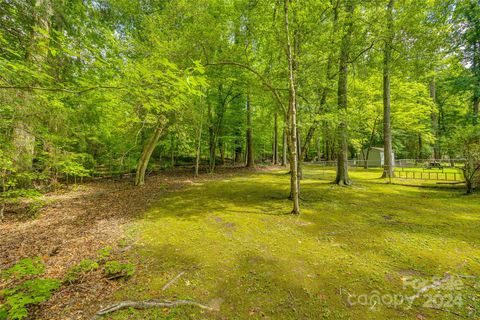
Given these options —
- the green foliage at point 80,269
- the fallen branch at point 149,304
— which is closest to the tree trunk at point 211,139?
the green foliage at point 80,269

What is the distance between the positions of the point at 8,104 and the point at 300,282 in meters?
5.18

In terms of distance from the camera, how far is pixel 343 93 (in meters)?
8.99

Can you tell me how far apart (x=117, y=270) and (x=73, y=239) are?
6.56ft

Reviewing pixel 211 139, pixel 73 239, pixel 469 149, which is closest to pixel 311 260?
pixel 73 239

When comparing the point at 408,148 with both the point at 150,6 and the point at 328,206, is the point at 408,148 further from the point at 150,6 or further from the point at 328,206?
the point at 150,6

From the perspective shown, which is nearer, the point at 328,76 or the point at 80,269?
the point at 80,269

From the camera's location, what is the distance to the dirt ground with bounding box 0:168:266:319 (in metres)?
2.36

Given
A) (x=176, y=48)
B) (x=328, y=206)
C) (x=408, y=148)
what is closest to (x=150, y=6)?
(x=176, y=48)

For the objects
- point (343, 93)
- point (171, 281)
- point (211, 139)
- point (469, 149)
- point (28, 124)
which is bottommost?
point (171, 281)

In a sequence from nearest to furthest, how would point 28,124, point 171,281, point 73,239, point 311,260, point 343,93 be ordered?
1. point 171,281
2. point 311,260
3. point 28,124
4. point 73,239
5. point 343,93

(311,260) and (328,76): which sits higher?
(328,76)

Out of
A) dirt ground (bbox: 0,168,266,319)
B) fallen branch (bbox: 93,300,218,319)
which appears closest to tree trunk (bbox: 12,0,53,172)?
dirt ground (bbox: 0,168,266,319)

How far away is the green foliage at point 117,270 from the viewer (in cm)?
284

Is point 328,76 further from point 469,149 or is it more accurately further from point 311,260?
point 311,260
